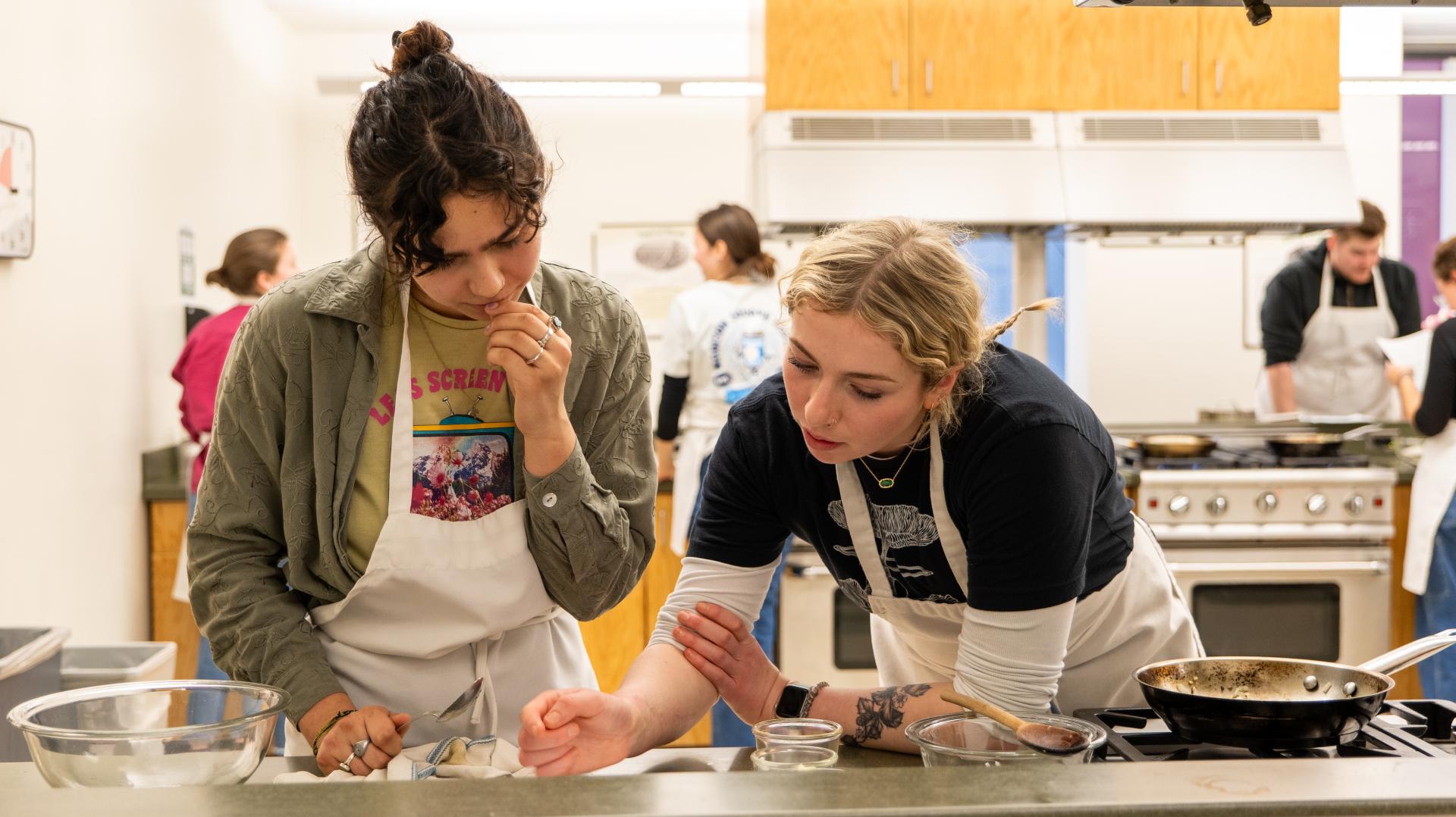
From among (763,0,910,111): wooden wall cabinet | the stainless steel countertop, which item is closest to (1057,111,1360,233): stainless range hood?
(763,0,910,111): wooden wall cabinet

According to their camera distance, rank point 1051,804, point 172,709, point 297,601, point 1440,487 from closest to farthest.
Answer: point 1051,804, point 172,709, point 297,601, point 1440,487

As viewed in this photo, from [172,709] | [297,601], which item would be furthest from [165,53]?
[172,709]

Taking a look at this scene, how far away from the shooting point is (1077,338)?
473 cm

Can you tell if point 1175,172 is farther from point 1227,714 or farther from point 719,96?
point 1227,714

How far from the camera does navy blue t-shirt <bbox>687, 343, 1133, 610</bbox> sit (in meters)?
1.33

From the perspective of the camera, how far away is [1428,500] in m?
3.75

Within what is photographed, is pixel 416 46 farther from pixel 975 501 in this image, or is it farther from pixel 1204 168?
pixel 1204 168

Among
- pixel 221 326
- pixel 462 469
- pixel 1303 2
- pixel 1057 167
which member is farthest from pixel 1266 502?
pixel 221 326

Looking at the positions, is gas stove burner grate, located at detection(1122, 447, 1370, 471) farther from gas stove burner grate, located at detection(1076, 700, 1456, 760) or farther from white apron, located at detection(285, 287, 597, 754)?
white apron, located at detection(285, 287, 597, 754)

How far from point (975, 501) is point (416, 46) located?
0.77 metres

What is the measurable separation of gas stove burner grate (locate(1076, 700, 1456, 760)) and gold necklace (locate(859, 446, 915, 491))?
32cm

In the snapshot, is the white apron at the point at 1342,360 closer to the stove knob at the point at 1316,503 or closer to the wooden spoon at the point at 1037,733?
the stove knob at the point at 1316,503

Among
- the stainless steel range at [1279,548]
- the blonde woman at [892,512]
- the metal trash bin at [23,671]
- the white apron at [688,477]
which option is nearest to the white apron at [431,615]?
the blonde woman at [892,512]

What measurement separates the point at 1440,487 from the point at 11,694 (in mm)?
3687
